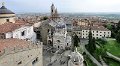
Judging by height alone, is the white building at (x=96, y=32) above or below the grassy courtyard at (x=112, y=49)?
above

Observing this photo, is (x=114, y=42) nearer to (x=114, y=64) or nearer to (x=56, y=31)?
(x=114, y=64)

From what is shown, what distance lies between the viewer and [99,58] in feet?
144

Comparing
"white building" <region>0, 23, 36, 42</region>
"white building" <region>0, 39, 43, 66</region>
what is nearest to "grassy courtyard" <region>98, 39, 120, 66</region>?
"white building" <region>0, 23, 36, 42</region>

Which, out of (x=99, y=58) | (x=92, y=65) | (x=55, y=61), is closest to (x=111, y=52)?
(x=99, y=58)

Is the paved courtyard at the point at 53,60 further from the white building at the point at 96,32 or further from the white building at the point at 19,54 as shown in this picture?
the white building at the point at 96,32

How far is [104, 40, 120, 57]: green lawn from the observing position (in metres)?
49.7

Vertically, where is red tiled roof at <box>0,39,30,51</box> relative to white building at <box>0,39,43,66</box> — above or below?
above

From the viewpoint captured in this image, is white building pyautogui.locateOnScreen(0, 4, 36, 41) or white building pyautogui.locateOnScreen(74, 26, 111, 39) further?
white building pyautogui.locateOnScreen(74, 26, 111, 39)

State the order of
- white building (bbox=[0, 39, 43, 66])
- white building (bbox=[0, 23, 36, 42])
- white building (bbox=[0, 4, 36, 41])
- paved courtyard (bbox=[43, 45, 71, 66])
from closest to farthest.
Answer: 1. white building (bbox=[0, 39, 43, 66])
2. paved courtyard (bbox=[43, 45, 71, 66])
3. white building (bbox=[0, 23, 36, 42])
4. white building (bbox=[0, 4, 36, 41])

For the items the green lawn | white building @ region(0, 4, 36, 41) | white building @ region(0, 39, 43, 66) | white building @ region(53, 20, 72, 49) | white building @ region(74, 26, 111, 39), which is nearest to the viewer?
white building @ region(0, 39, 43, 66)

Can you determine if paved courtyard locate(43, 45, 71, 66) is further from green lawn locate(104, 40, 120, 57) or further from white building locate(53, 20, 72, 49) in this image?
green lawn locate(104, 40, 120, 57)

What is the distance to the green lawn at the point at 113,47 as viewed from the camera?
4967 cm

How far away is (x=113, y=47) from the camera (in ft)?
172

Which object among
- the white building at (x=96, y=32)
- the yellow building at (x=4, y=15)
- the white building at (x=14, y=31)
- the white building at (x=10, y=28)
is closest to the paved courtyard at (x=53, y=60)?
the white building at (x=14, y=31)
